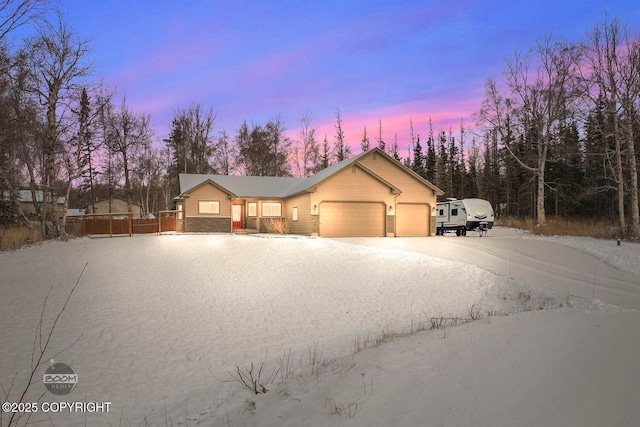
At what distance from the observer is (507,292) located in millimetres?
11945

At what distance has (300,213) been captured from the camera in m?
26.3

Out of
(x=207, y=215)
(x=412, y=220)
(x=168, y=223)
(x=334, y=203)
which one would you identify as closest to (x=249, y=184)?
(x=207, y=215)

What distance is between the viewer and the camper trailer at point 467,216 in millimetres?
27969

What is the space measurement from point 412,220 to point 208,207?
15.4 m

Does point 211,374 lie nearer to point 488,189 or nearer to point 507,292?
point 507,292

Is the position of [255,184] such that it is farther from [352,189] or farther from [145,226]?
[352,189]

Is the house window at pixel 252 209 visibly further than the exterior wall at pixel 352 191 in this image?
Yes

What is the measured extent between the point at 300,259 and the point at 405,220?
1307 cm

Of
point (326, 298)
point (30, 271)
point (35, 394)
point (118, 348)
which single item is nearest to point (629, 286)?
point (326, 298)

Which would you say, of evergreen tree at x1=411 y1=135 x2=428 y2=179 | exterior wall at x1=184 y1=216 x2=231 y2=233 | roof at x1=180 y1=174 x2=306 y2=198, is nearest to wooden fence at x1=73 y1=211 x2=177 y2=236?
exterior wall at x1=184 y1=216 x2=231 y2=233

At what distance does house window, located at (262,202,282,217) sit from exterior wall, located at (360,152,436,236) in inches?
317

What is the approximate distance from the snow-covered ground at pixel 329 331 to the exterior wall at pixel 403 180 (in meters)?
7.89

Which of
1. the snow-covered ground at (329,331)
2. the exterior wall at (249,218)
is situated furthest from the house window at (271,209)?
the snow-covered ground at (329,331)

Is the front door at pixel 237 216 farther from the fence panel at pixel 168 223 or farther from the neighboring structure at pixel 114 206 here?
the neighboring structure at pixel 114 206
